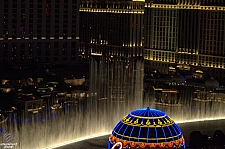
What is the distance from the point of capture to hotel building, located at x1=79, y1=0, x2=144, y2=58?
199 ft

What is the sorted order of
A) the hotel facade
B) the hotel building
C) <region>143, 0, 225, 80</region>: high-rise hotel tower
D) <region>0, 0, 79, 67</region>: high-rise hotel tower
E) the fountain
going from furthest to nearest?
the hotel building
the hotel facade
<region>143, 0, 225, 80</region>: high-rise hotel tower
<region>0, 0, 79, 67</region>: high-rise hotel tower
the fountain

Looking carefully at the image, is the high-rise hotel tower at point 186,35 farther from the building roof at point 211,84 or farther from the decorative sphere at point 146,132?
the decorative sphere at point 146,132

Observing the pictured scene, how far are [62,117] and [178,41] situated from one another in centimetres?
2831

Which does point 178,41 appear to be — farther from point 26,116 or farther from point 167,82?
point 26,116

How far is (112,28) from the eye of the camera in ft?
205

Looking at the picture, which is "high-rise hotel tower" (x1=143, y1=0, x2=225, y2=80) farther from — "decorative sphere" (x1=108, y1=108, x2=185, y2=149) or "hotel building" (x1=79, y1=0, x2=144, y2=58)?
"decorative sphere" (x1=108, y1=108, x2=185, y2=149)

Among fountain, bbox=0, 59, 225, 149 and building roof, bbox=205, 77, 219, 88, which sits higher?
building roof, bbox=205, 77, 219, 88

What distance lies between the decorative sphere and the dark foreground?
6886 millimetres

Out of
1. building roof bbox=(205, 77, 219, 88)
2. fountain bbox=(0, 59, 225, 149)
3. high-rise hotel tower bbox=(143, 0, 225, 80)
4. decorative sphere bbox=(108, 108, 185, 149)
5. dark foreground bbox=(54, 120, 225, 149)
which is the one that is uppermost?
high-rise hotel tower bbox=(143, 0, 225, 80)

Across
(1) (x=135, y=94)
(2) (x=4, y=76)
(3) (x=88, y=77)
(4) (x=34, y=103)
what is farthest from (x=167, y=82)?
(4) (x=34, y=103)

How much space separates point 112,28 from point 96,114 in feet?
103

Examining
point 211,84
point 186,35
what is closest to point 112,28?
point 186,35

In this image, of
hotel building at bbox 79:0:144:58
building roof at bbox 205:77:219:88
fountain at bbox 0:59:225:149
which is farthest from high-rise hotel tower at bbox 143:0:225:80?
fountain at bbox 0:59:225:149

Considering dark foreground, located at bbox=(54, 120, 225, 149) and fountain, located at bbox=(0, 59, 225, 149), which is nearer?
dark foreground, located at bbox=(54, 120, 225, 149)
